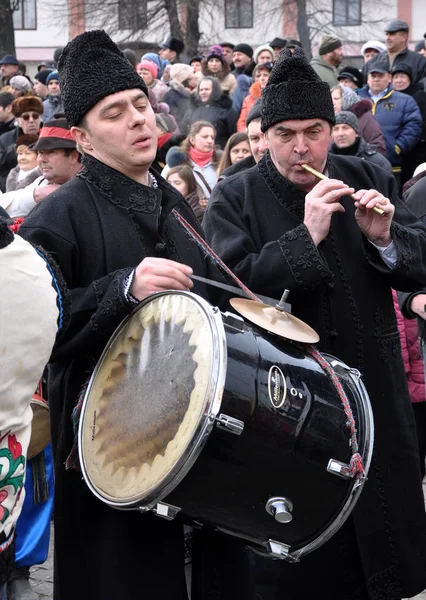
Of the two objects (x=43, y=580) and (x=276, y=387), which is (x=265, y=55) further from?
(x=276, y=387)

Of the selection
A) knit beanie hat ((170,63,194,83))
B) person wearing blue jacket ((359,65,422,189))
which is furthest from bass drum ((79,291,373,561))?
knit beanie hat ((170,63,194,83))

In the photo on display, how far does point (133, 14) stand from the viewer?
35.0 m

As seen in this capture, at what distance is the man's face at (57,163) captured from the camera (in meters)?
5.38

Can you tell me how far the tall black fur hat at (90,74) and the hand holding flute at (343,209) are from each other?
0.65m

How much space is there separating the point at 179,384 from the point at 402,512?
1.24 meters

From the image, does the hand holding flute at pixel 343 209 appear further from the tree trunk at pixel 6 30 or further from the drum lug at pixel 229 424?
the tree trunk at pixel 6 30

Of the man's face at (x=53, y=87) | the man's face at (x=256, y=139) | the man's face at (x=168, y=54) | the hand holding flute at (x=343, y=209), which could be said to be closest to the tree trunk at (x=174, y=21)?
the man's face at (x=168, y=54)

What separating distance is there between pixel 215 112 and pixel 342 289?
25.3 ft

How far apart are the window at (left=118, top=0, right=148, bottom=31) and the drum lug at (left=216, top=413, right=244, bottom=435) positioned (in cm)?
3348

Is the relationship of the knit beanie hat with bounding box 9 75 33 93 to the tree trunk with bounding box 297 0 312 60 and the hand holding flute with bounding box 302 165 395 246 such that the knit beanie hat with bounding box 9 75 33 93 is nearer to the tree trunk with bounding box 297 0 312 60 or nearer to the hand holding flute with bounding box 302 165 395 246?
the hand holding flute with bounding box 302 165 395 246

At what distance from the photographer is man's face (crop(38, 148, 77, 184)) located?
212 inches

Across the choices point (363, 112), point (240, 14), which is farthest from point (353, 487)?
point (240, 14)

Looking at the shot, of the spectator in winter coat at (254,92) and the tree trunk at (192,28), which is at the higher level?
the spectator in winter coat at (254,92)

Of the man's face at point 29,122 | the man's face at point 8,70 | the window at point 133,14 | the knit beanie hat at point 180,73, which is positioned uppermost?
the man's face at point 29,122
